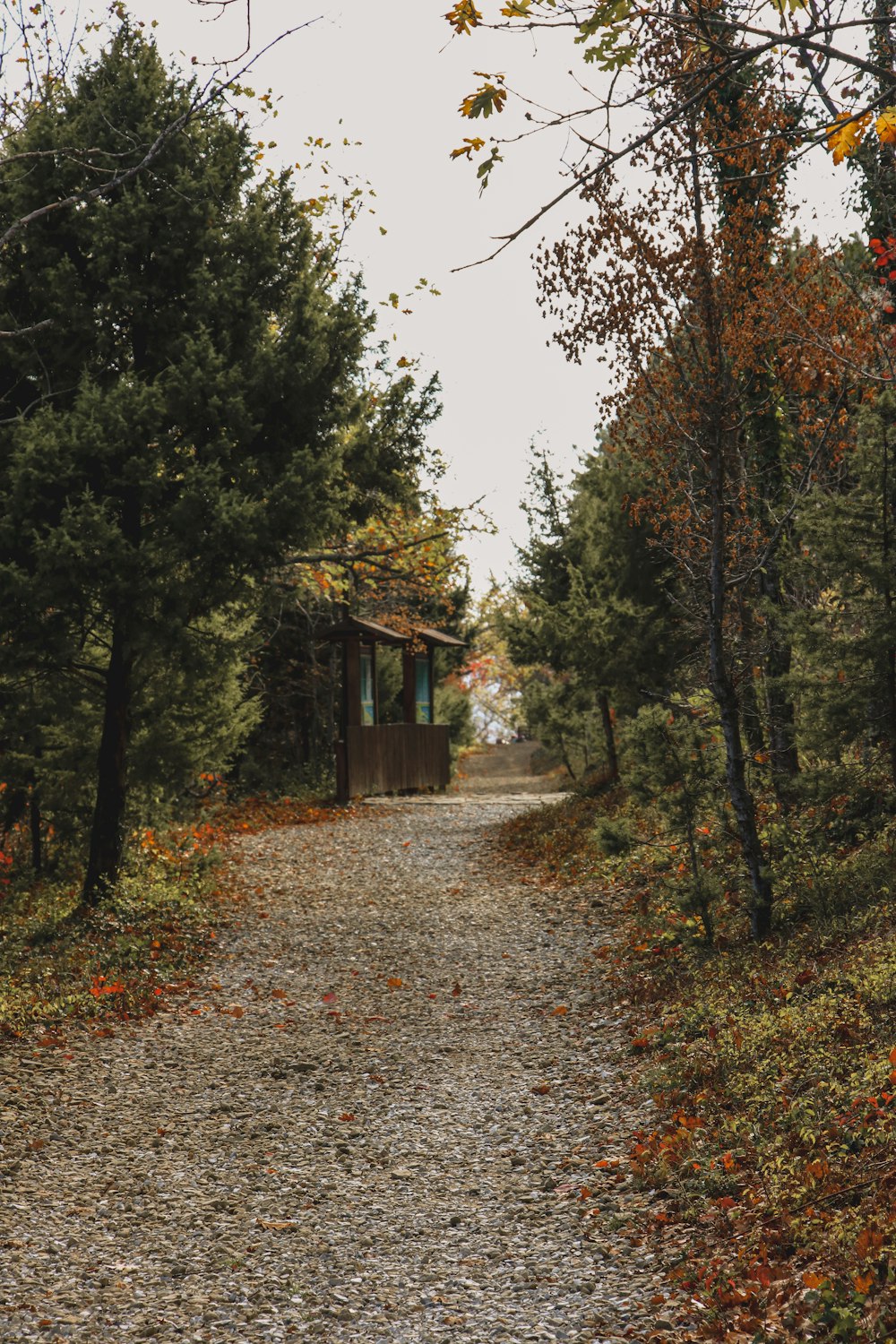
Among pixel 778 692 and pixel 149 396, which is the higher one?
pixel 149 396

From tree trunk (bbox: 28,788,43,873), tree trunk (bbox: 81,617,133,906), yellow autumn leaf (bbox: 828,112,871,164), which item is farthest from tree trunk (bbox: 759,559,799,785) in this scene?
tree trunk (bbox: 28,788,43,873)

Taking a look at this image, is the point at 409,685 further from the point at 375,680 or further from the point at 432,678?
the point at 375,680

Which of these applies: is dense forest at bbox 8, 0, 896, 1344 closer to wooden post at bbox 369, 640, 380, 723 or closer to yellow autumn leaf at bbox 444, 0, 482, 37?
yellow autumn leaf at bbox 444, 0, 482, 37

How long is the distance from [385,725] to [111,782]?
10389 mm

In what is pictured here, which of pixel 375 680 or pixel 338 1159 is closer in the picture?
pixel 338 1159

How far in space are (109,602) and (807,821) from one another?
6.48 metres

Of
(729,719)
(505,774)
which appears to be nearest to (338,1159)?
(729,719)

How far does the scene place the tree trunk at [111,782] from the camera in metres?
11.0

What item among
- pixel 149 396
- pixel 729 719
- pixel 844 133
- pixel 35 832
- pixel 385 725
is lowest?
pixel 35 832

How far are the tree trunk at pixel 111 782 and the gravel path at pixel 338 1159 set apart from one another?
6.12 feet

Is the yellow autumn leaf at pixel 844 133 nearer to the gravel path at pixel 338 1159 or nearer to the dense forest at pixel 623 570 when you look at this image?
the dense forest at pixel 623 570

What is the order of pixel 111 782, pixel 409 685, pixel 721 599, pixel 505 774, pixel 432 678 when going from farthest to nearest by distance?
pixel 505 774 < pixel 432 678 < pixel 409 685 < pixel 111 782 < pixel 721 599

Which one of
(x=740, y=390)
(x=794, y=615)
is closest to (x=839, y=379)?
(x=740, y=390)

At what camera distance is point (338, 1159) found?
19.1 ft
